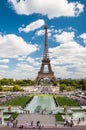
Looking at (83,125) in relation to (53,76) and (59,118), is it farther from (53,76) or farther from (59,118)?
(53,76)

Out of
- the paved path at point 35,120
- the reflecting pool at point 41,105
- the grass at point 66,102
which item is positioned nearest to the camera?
the paved path at point 35,120

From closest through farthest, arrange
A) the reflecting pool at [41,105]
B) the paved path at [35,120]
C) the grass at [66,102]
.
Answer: the paved path at [35,120] < the reflecting pool at [41,105] < the grass at [66,102]

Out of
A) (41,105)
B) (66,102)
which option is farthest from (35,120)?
(66,102)

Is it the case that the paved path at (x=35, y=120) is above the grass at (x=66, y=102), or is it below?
below

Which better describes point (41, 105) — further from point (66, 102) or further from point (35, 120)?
point (35, 120)

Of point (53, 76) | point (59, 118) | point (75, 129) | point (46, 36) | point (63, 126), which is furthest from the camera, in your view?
point (53, 76)

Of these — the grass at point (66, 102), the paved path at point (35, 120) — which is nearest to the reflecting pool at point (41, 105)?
the grass at point (66, 102)

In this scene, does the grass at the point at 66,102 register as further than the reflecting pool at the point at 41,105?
Yes

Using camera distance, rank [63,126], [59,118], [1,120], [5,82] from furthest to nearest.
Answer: [5,82] → [59,118] → [1,120] → [63,126]

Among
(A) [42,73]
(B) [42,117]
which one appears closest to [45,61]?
(A) [42,73]

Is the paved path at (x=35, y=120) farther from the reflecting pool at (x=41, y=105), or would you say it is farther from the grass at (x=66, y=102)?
the grass at (x=66, y=102)

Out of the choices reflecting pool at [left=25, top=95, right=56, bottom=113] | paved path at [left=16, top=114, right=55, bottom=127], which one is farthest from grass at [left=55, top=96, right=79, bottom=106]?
paved path at [left=16, top=114, right=55, bottom=127]
